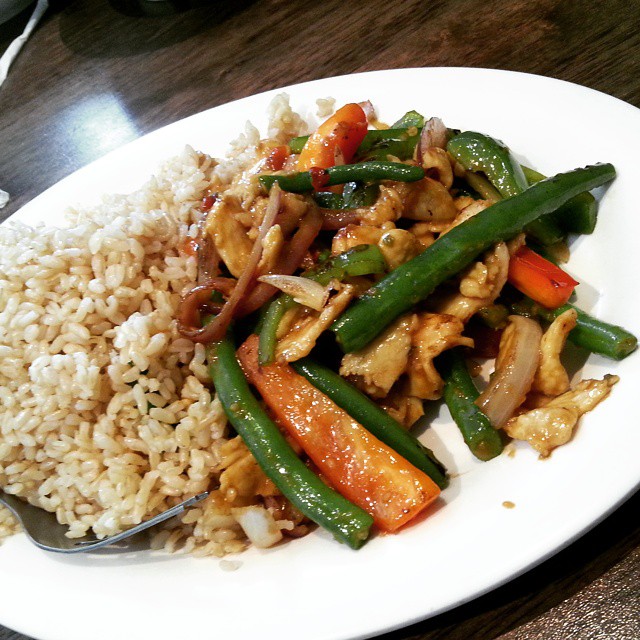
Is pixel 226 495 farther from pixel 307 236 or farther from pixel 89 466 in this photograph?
pixel 307 236

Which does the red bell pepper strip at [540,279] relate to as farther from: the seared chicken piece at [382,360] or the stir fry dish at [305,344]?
the seared chicken piece at [382,360]

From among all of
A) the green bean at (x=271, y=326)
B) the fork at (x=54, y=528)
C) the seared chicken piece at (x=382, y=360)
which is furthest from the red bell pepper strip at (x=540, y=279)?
the fork at (x=54, y=528)

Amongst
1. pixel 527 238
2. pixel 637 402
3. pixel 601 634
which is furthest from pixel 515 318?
pixel 601 634

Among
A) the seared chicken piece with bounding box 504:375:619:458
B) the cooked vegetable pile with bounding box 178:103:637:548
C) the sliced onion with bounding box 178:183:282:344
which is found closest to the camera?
the seared chicken piece with bounding box 504:375:619:458

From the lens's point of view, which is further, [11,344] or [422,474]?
[11,344]

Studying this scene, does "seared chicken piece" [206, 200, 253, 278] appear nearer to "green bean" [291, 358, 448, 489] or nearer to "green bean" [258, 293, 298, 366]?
"green bean" [258, 293, 298, 366]

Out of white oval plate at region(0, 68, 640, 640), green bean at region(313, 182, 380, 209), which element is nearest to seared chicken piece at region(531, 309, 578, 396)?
white oval plate at region(0, 68, 640, 640)
